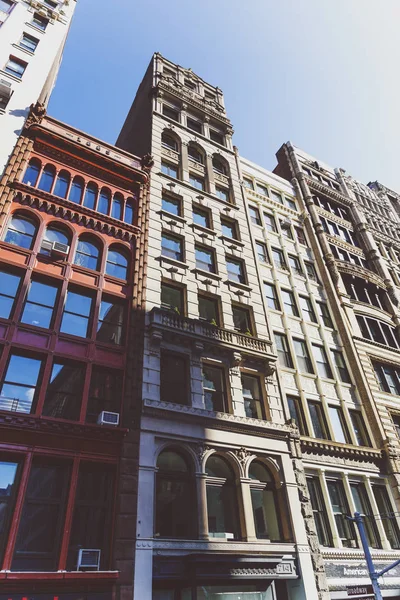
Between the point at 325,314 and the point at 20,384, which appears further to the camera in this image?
the point at 325,314

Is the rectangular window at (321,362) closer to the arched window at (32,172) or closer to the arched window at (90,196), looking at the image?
the arched window at (90,196)

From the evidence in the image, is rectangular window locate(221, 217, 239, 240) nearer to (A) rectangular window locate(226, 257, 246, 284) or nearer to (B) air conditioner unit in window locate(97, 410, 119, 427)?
(A) rectangular window locate(226, 257, 246, 284)

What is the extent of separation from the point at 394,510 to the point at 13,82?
113 feet

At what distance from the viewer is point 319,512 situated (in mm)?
19375

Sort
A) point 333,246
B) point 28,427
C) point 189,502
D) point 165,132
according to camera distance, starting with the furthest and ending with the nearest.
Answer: point 333,246
point 165,132
point 189,502
point 28,427

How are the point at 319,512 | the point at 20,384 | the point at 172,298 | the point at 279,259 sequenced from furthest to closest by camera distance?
the point at 279,259
the point at 172,298
the point at 319,512
the point at 20,384

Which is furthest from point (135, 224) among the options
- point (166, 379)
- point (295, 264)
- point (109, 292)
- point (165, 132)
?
point (295, 264)

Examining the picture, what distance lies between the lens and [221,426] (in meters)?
18.2

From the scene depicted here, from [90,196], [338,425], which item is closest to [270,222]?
[90,196]

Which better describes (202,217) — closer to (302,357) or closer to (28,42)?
(302,357)

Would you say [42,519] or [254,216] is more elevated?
[254,216]

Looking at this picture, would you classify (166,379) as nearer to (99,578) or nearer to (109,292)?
(109,292)

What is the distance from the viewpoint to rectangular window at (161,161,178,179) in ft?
95.1

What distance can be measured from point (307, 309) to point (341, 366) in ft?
15.2
